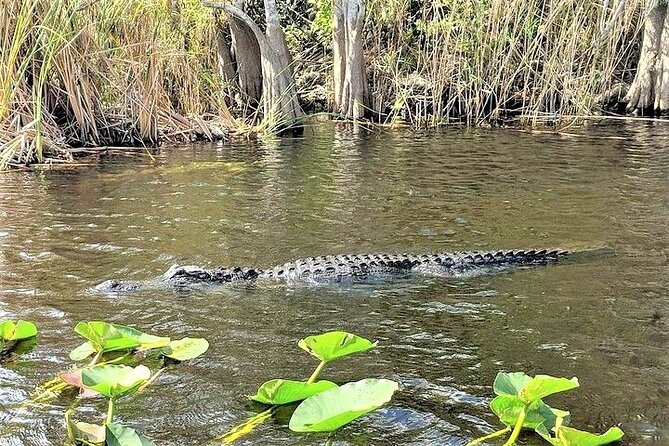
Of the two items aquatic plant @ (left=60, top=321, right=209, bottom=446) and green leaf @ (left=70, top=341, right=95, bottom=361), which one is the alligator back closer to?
aquatic plant @ (left=60, top=321, right=209, bottom=446)

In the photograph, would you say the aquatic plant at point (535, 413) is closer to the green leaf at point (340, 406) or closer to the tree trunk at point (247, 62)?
the green leaf at point (340, 406)

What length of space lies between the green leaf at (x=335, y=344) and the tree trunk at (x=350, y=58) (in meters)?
10.6

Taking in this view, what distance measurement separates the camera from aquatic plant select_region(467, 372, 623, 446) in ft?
7.95

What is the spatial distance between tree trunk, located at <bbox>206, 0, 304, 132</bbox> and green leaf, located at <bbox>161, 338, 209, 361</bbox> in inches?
346

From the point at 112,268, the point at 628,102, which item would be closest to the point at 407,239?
the point at 112,268

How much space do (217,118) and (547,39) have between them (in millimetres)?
5006

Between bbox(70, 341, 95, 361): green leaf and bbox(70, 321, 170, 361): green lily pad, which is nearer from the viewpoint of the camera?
bbox(70, 321, 170, 361): green lily pad

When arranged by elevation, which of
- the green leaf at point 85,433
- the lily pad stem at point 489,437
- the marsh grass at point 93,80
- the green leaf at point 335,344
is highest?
the marsh grass at point 93,80

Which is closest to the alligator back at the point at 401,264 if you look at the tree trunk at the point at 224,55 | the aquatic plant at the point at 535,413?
the aquatic plant at the point at 535,413

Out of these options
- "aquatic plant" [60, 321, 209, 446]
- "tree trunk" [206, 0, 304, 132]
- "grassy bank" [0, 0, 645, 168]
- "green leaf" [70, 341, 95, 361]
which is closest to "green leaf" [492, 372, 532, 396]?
"aquatic plant" [60, 321, 209, 446]

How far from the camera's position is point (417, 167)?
8750mm

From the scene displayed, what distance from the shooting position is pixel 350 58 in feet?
42.7

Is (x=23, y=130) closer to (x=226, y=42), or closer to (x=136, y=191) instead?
(x=136, y=191)

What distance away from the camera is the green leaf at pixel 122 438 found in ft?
8.00
